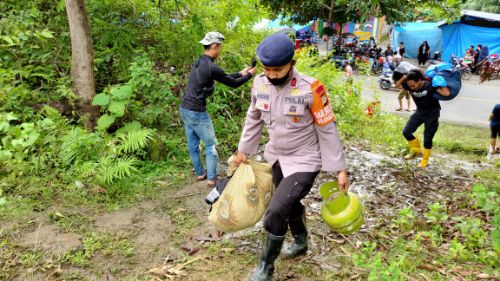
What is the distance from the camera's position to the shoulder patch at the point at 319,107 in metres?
2.67

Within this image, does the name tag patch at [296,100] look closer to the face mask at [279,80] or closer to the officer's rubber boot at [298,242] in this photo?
the face mask at [279,80]

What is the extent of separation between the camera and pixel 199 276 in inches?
124

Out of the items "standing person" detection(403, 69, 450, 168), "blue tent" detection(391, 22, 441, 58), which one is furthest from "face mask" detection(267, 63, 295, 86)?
"blue tent" detection(391, 22, 441, 58)

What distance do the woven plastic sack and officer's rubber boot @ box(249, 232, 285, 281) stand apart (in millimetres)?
209

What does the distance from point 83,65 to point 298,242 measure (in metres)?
4.15

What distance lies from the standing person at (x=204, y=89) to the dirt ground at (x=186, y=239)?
637mm

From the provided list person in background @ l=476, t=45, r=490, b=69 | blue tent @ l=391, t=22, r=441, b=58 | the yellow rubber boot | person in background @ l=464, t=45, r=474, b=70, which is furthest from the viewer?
blue tent @ l=391, t=22, r=441, b=58

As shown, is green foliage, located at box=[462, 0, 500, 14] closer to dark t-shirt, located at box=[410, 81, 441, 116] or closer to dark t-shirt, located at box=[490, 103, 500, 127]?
dark t-shirt, located at box=[490, 103, 500, 127]

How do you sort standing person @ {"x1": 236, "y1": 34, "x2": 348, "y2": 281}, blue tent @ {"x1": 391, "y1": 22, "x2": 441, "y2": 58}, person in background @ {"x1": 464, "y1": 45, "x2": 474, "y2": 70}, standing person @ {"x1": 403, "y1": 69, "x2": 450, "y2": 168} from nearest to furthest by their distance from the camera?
1. standing person @ {"x1": 236, "y1": 34, "x2": 348, "y2": 281}
2. standing person @ {"x1": 403, "y1": 69, "x2": 450, "y2": 168}
3. person in background @ {"x1": 464, "y1": 45, "x2": 474, "y2": 70}
4. blue tent @ {"x1": 391, "y1": 22, "x2": 441, "y2": 58}

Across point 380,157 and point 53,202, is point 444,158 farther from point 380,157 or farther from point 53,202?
point 53,202

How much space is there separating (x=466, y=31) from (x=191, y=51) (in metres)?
21.5

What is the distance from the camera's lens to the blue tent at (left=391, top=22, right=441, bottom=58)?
23422 mm

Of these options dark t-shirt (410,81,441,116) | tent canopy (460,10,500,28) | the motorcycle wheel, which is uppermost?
dark t-shirt (410,81,441,116)

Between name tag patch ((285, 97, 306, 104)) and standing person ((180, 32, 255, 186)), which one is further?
standing person ((180, 32, 255, 186))
